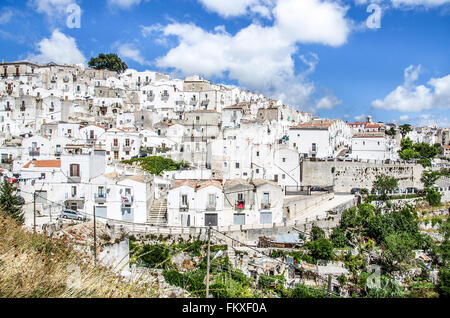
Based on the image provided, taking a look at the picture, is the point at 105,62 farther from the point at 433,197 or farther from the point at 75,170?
the point at 433,197

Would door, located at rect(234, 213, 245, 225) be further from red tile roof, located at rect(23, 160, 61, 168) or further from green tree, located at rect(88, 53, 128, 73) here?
green tree, located at rect(88, 53, 128, 73)

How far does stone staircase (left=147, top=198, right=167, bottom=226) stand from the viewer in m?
24.8

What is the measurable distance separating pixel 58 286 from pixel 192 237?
690 inches

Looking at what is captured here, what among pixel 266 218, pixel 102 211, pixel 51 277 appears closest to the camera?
pixel 51 277

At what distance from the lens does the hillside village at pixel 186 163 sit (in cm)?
2416

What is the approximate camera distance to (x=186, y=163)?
35.6m

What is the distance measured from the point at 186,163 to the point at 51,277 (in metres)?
30.1

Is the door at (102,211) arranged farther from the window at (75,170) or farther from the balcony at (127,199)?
the window at (75,170)

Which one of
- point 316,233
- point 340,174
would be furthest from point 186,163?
point 340,174

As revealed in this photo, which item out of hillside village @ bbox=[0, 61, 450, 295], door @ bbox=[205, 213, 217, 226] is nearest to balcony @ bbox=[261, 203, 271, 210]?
hillside village @ bbox=[0, 61, 450, 295]

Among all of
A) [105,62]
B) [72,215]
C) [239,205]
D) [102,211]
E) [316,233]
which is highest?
[105,62]

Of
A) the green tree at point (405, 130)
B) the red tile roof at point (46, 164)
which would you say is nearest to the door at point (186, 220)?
the red tile roof at point (46, 164)

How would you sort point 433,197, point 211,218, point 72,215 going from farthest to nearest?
point 433,197, point 211,218, point 72,215
